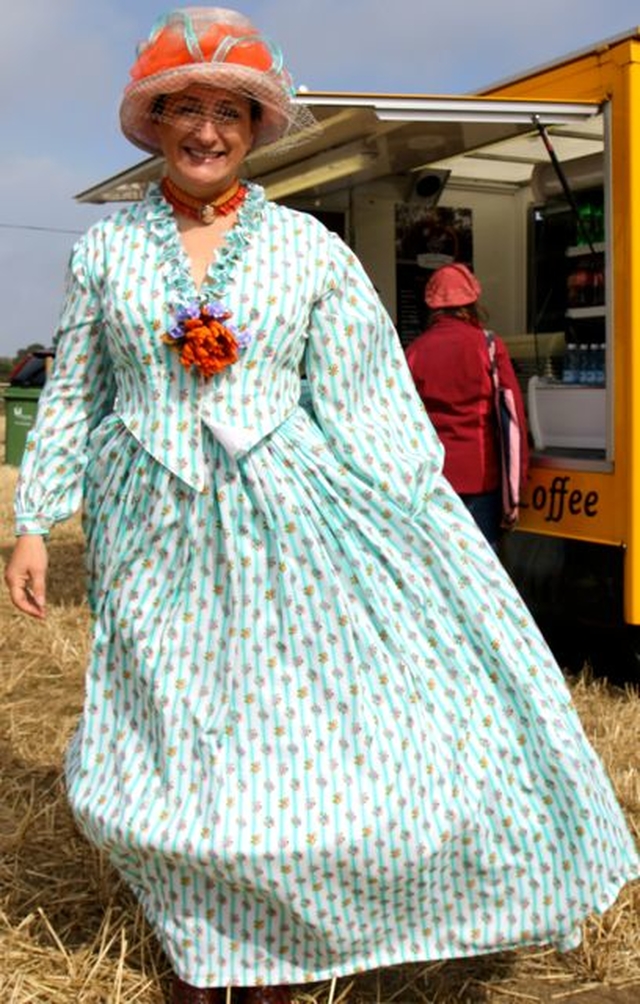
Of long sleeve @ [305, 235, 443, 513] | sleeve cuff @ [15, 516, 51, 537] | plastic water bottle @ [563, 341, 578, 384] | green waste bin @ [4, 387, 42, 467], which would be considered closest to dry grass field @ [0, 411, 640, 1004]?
sleeve cuff @ [15, 516, 51, 537]

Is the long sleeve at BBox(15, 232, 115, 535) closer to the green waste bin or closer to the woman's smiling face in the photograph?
the woman's smiling face

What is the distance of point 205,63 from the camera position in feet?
7.63

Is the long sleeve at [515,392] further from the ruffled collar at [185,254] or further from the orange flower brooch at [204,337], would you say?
the orange flower brooch at [204,337]

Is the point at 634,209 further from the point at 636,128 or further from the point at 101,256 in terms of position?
the point at 101,256

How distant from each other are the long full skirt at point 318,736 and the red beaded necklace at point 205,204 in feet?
1.35

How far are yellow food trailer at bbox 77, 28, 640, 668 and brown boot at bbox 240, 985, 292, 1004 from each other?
198cm

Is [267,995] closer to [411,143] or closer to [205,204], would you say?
[205,204]

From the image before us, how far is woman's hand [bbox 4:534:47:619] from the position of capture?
245 cm

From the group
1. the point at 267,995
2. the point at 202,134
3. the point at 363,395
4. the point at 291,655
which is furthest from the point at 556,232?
the point at 267,995

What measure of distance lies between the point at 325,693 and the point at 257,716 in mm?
124

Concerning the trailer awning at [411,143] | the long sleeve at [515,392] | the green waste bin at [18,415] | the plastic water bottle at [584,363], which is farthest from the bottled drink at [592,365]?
the green waste bin at [18,415]

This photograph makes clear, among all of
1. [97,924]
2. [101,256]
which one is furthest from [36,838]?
[101,256]

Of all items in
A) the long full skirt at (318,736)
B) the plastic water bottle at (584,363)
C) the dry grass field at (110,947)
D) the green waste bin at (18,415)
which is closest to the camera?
the long full skirt at (318,736)

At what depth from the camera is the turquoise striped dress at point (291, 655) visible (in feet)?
7.22
